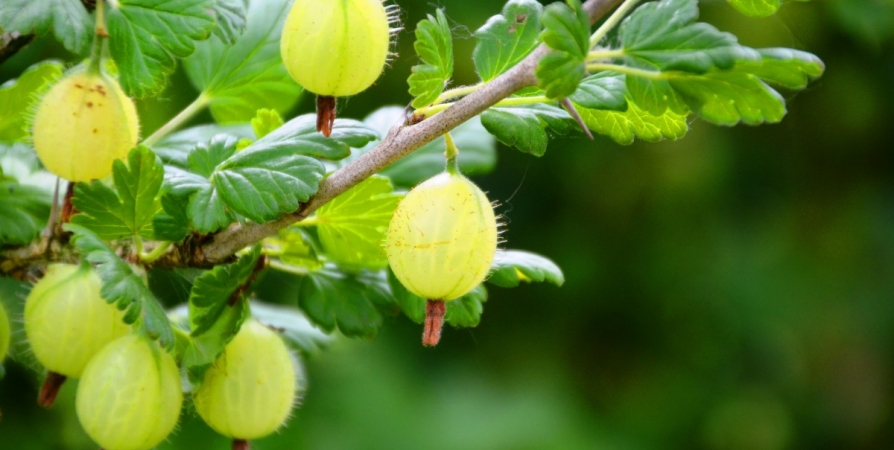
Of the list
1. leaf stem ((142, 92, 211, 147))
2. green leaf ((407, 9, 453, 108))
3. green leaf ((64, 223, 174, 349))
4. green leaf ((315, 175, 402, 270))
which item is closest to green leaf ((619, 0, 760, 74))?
green leaf ((407, 9, 453, 108))

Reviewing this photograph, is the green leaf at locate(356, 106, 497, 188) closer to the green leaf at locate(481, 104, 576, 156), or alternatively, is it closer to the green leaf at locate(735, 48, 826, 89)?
the green leaf at locate(481, 104, 576, 156)

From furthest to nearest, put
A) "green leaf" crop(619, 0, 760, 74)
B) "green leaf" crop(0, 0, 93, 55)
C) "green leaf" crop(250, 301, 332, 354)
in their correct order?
"green leaf" crop(250, 301, 332, 354), "green leaf" crop(0, 0, 93, 55), "green leaf" crop(619, 0, 760, 74)

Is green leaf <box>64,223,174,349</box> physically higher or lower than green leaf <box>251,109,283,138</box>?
lower

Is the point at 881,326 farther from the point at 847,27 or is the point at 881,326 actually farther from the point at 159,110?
the point at 159,110

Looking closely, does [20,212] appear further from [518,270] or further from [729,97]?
[729,97]

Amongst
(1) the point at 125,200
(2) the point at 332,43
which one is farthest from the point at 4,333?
(2) the point at 332,43

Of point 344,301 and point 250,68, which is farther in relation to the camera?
point 250,68
